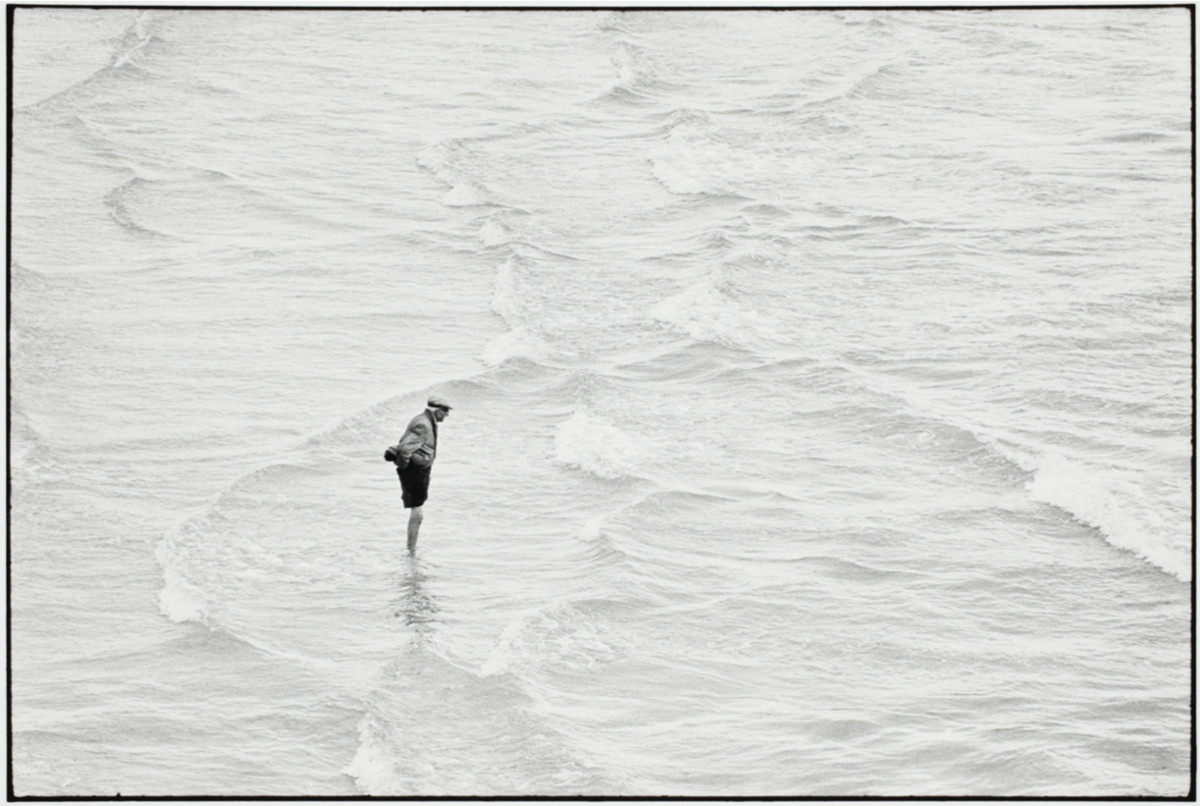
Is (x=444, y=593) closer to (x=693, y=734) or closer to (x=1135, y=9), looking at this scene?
(x=693, y=734)

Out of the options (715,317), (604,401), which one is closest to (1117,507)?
(604,401)

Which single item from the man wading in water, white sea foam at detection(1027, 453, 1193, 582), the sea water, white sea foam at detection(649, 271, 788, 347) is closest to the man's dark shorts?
the man wading in water

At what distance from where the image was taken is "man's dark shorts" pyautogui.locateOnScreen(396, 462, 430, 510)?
24.7 ft

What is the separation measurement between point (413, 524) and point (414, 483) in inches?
10.4

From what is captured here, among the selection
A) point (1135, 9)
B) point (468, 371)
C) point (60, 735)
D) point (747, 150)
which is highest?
point (1135, 9)

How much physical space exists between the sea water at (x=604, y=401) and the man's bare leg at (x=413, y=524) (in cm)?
7

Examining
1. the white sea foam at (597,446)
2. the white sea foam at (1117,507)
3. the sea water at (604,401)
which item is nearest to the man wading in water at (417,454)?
the sea water at (604,401)

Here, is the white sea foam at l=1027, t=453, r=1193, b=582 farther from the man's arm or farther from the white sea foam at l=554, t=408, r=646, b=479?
the man's arm

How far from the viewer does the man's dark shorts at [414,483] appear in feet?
24.7

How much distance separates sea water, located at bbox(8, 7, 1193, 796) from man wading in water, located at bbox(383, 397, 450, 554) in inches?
15.0

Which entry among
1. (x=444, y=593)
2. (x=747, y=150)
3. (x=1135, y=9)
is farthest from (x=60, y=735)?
(x=747, y=150)

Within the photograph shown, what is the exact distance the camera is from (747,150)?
1204 centimetres

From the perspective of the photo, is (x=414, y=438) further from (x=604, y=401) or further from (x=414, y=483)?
(x=604, y=401)

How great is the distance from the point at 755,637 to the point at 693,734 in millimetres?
729
